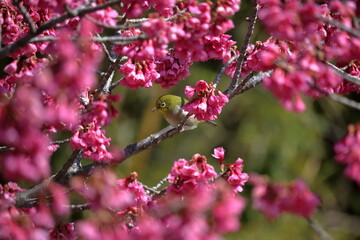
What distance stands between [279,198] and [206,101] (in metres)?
1.08

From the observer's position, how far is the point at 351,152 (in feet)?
6.11

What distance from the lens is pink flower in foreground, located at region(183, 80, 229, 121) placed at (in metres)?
2.77

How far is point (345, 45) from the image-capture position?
2074 mm

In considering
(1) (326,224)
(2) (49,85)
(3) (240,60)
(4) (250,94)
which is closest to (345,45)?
(3) (240,60)

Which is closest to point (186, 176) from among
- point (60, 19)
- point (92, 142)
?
point (92, 142)

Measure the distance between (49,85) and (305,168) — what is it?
273 inches

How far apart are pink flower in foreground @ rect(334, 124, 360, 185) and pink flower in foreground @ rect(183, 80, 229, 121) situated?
3.12 feet

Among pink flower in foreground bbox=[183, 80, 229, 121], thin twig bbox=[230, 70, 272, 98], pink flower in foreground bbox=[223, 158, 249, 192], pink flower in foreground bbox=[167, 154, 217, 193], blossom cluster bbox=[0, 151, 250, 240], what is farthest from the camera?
thin twig bbox=[230, 70, 272, 98]

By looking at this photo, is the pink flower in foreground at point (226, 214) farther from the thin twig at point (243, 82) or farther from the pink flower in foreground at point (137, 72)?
the thin twig at point (243, 82)

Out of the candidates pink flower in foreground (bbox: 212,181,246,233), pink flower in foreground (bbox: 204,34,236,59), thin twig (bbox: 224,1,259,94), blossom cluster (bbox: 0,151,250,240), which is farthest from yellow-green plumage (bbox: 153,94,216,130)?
pink flower in foreground (bbox: 212,181,246,233)

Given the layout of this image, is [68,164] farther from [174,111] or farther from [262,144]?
[262,144]

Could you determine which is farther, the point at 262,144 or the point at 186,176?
the point at 262,144

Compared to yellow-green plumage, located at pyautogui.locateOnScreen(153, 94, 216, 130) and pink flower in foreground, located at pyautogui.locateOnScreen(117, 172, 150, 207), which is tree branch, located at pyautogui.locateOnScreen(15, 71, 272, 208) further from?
yellow-green plumage, located at pyautogui.locateOnScreen(153, 94, 216, 130)

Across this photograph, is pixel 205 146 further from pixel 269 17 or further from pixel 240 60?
pixel 269 17
